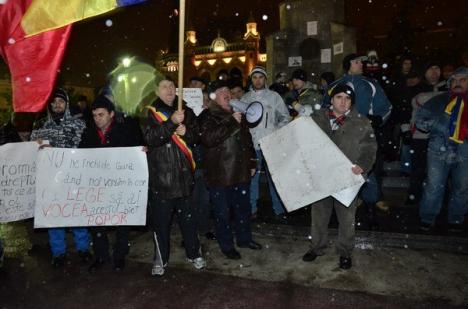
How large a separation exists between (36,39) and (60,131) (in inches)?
67.3

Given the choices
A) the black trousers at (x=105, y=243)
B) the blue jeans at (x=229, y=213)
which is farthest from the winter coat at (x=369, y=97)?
the black trousers at (x=105, y=243)

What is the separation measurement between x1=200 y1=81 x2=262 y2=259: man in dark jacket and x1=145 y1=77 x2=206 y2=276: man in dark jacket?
33cm

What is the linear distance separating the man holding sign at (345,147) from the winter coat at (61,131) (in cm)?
305

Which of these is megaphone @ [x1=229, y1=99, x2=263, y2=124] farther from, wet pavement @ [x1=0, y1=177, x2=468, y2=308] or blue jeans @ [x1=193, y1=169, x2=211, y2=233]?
wet pavement @ [x1=0, y1=177, x2=468, y2=308]

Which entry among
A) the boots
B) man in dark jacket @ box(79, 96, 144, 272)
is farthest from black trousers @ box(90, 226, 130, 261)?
the boots

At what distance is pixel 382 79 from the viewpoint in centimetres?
812

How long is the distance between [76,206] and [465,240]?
479 cm

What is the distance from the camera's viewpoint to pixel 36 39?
312 cm

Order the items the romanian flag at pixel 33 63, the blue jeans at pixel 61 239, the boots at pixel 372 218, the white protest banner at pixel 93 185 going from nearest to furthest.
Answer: the romanian flag at pixel 33 63 < the white protest banner at pixel 93 185 < the blue jeans at pixel 61 239 < the boots at pixel 372 218

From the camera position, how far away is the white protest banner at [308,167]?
391cm

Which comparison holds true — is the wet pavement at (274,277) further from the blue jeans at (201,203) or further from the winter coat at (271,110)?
the winter coat at (271,110)

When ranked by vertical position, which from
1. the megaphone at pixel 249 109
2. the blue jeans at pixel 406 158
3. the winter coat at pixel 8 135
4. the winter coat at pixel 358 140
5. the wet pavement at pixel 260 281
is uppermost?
the megaphone at pixel 249 109

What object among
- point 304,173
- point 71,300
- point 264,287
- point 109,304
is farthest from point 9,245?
point 304,173

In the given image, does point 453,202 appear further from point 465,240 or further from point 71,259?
point 71,259
